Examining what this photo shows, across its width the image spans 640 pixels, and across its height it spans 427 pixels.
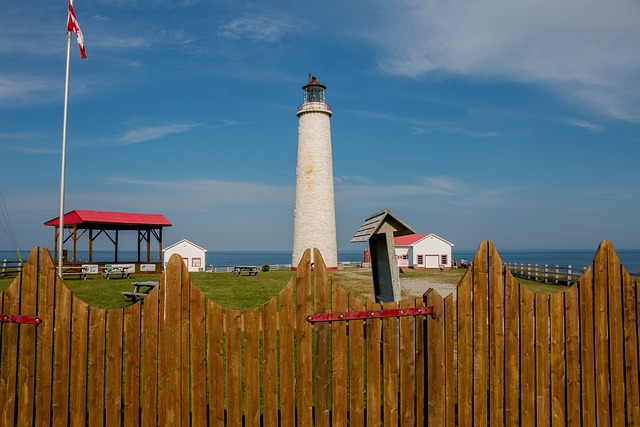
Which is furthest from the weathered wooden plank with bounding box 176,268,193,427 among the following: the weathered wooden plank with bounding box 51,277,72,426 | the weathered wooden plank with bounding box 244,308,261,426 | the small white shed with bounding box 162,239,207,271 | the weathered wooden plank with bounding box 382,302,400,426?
the small white shed with bounding box 162,239,207,271

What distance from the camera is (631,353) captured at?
4562 mm

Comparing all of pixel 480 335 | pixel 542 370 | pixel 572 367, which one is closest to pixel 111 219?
pixel 480 335

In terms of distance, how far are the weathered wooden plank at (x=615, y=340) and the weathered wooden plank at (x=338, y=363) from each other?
250 centimetres

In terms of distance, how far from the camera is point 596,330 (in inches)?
177

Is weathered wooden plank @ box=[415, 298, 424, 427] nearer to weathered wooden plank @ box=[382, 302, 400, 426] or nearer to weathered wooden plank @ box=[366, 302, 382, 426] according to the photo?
weathered wooden plank @ box=[382, 302, 400, 426]

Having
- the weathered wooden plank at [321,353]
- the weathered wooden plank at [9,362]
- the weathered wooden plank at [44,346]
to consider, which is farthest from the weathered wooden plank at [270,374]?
the weathered wooden plank at [9,362]

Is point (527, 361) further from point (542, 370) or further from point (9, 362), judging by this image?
point (9, 362)

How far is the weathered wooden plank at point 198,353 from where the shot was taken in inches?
157

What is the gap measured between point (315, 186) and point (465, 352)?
33.5 metres

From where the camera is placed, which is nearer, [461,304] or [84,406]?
[84,406]

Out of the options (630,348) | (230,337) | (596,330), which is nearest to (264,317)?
(230,337)

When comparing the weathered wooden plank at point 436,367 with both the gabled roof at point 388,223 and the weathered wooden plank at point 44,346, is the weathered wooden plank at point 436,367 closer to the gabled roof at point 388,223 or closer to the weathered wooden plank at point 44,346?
the gabled roof at point 388,223

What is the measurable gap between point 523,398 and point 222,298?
12.4 metres

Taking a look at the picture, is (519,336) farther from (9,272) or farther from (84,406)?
(9,272)
